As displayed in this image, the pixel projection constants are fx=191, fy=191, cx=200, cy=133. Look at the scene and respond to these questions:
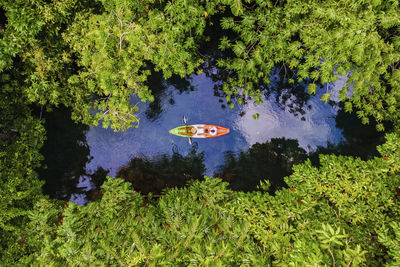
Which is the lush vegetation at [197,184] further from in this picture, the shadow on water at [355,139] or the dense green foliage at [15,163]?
the shadow on water at [355,139]

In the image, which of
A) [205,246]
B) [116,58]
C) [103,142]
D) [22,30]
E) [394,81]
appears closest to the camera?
[205,246]

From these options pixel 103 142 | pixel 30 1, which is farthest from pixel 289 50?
pixel 103 142

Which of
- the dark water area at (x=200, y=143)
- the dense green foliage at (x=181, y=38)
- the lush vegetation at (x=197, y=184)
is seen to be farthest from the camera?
the dark water area at (x=200, y=143)

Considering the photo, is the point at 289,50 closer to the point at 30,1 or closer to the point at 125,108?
the point at 125,108

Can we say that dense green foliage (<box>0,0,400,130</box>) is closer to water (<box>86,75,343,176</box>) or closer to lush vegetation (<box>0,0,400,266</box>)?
lush vegetation (<box>0,0,400,266</box>)

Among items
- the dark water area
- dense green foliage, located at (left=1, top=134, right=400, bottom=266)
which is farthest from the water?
dense green foliage, located at (left=1, top=134, right=400, bottom=266)

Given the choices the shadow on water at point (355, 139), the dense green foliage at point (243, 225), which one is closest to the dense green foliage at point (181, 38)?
the dense green foliage at point (243, 225)
